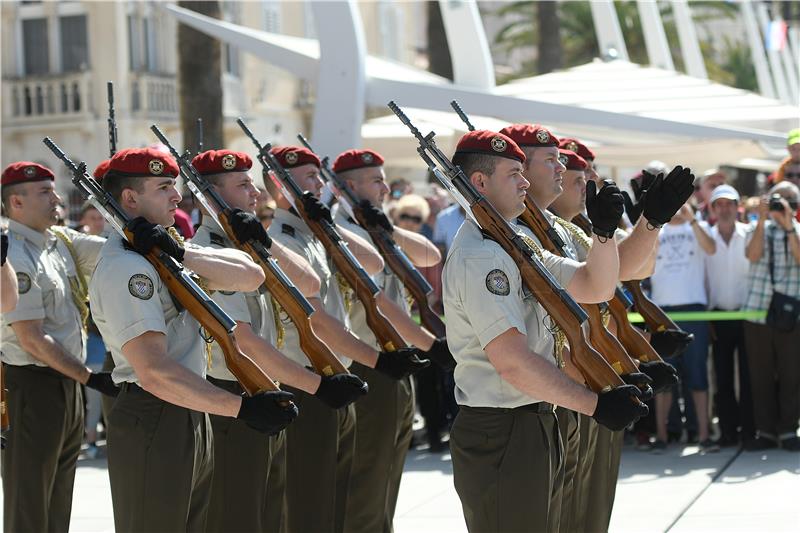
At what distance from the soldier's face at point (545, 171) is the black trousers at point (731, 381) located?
17.4 ft

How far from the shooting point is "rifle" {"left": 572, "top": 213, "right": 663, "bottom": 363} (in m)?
5.96

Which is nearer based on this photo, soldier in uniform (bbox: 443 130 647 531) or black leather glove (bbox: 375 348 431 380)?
soldier in uniform (bbox: 443 130 647 531)

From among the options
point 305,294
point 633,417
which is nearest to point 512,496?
point 633,417

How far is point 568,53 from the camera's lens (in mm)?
36281

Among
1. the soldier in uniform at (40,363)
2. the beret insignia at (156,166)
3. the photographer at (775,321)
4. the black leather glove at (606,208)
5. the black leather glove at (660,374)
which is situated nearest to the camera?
the black leather glove at (606,208)

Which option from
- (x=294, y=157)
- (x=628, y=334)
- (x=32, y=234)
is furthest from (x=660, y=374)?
(x=32, y=234)

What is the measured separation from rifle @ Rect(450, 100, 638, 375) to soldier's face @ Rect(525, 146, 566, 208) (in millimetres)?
83

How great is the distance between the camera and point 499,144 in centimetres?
491

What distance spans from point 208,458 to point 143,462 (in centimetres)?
31

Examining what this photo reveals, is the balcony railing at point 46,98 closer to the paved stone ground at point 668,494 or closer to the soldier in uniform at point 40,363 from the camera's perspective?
the paved stone ground at point 668,494

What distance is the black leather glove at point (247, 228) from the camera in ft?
18.8

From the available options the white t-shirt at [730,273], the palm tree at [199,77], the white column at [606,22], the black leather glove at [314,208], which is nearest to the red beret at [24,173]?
the black leather glove at [314,208]

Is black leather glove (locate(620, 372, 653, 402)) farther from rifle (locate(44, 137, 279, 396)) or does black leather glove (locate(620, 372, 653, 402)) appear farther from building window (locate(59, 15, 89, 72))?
building window (locate(59, 15, 89, 72))

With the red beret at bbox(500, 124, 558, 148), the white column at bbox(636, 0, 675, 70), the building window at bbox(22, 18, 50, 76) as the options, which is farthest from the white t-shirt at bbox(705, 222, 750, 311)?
the building window at bbox(22, 18, 50, 76)
